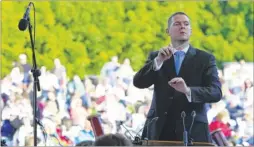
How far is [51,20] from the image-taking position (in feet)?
26.1

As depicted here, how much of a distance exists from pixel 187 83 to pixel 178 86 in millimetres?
261

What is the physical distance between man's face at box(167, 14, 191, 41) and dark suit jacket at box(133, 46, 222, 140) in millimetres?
138

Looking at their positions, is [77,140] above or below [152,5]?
below

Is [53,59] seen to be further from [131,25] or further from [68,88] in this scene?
[131,25]

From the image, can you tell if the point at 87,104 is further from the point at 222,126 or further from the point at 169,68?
the point at 169,68

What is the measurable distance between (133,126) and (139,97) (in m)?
0.50

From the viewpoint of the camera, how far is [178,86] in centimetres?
471

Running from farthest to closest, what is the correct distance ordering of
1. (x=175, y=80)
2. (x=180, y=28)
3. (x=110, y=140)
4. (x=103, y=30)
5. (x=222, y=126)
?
(x=222, y=126) < (x=103, y=30) < (x=180, y=28) < (x=175, y=80) < (x=110, y=140)

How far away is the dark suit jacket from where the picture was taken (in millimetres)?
4836

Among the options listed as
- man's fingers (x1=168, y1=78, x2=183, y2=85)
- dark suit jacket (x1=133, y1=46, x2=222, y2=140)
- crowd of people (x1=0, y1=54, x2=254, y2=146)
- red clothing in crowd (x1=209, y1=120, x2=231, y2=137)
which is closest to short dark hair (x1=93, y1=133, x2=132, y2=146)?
man's fingers (x1=168, y1=78, x2=183, y2=85)

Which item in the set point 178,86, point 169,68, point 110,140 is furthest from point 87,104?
point 110,140

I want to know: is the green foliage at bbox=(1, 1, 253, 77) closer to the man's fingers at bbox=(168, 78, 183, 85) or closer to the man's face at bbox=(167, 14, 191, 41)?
the man's face at bbox=(167, 14, 191, 41)

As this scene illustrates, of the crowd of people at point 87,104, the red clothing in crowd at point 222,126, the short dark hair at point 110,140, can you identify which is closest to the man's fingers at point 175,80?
the short dark hair at point 110,140

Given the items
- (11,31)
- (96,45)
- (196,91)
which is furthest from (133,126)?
(196,91)
